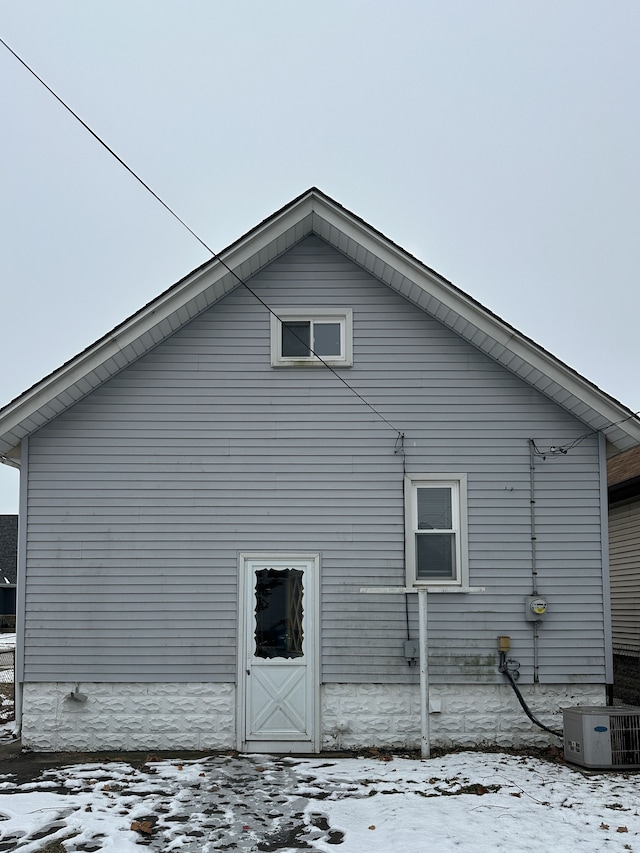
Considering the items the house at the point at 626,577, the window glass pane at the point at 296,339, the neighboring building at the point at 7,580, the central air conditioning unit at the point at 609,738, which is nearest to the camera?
the central air conditioning unit at the point at 609,738

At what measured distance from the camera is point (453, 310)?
10.9 m

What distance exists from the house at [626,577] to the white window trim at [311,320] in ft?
18.6

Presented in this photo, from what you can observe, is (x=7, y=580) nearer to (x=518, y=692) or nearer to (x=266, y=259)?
(x=266, y=259)

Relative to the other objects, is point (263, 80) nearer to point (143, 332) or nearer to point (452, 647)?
point (143, 332)

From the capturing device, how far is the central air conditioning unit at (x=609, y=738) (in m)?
9.59

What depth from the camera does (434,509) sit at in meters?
11.2

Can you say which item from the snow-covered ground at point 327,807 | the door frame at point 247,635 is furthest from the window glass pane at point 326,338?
the snow-covered ground at point 327,807

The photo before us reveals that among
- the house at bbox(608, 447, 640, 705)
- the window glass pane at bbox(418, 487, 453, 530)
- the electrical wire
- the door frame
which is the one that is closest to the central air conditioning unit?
the electrical wire

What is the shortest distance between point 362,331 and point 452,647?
13.4 feet

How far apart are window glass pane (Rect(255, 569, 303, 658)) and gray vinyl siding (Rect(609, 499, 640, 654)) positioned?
658 centimetres

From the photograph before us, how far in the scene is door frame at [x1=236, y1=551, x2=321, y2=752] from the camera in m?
10.7

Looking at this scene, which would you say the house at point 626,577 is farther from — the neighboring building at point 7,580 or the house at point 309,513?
the neighboring building at point 7,580

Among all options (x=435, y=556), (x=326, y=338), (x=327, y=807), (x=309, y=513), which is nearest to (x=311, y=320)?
(x=326, y=338)

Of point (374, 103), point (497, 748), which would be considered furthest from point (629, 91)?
point (497, 748)
